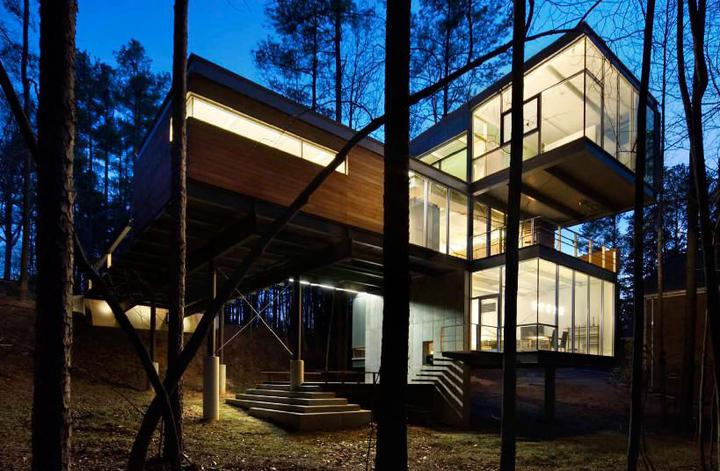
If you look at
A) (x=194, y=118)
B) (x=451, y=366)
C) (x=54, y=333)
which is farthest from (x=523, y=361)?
(x=54, y=333)

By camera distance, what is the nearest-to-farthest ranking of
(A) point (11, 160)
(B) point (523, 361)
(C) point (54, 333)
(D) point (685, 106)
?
1. (C) point (54, 333)
2. (D) point (685, 106)
3. (B) point (523, 361)
4. (A) point (11, 160)

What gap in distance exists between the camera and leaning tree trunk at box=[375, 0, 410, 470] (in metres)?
4.71

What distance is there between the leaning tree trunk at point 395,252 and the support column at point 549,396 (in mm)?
12865

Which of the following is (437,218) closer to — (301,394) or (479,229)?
(479,229)

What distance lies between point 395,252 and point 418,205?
13.1 metres

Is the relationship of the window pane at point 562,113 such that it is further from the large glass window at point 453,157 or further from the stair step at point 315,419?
the stair step at point 315,419

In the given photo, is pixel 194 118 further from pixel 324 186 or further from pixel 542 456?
pixel 542 456

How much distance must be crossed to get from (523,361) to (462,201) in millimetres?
6405

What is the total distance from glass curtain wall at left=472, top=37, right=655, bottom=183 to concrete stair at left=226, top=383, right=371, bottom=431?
32.5ft

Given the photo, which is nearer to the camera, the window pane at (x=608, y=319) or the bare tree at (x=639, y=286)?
the bare tree at (x=639, y=286)

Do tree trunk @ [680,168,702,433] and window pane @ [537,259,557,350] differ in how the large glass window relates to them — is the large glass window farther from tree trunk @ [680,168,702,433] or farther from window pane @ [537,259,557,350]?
tree trunk @ [680,168,702,433]

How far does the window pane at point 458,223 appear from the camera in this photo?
753 inches

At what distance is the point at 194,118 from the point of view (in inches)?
452

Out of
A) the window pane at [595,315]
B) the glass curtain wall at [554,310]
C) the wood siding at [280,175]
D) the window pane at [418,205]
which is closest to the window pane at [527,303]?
the glass curtain wall at [554,310]
